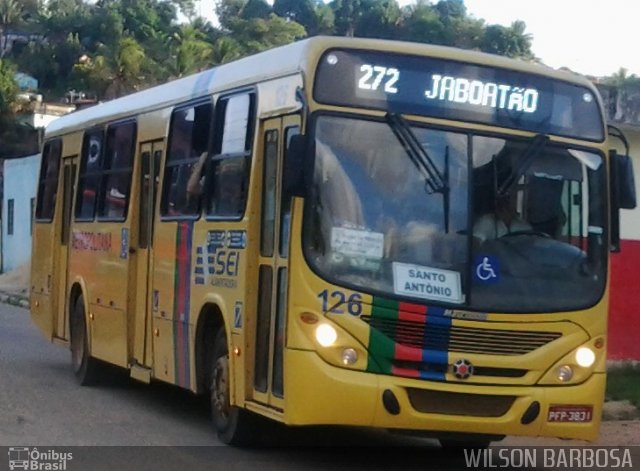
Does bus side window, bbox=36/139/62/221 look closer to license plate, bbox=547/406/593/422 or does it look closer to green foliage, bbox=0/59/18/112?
license plate, bbox=547/406/593/422

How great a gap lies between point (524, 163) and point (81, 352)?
24.3ft

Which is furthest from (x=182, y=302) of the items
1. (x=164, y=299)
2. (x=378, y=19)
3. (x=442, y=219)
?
(x=378, y=19)

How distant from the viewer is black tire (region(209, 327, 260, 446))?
10.6 metres

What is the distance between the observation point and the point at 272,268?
32.2 ft

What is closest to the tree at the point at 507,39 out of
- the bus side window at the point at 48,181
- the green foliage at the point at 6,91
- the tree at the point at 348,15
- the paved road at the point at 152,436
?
the tree at the point at 348,15

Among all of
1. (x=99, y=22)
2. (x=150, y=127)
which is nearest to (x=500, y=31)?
(x=99, y=22)

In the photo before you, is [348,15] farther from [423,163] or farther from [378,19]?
[423,163]

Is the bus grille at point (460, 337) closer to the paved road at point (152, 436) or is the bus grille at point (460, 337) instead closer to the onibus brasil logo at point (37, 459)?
the paved road at point (152, 436)

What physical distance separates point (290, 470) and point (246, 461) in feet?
1.47

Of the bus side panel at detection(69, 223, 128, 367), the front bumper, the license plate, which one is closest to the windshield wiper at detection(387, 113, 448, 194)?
the front bumper

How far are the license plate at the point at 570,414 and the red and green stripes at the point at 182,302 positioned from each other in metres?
3.46

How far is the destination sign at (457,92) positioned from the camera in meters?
9.48

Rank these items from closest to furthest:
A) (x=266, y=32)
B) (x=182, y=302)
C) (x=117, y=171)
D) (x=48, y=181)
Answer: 1. (x=182, y=302)
2. (x=117, y=171)
3. (x=48, y=181)
4. (x=266, y=32)

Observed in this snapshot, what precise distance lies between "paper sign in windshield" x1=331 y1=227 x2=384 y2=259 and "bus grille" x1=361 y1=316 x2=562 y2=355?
0.46 m
